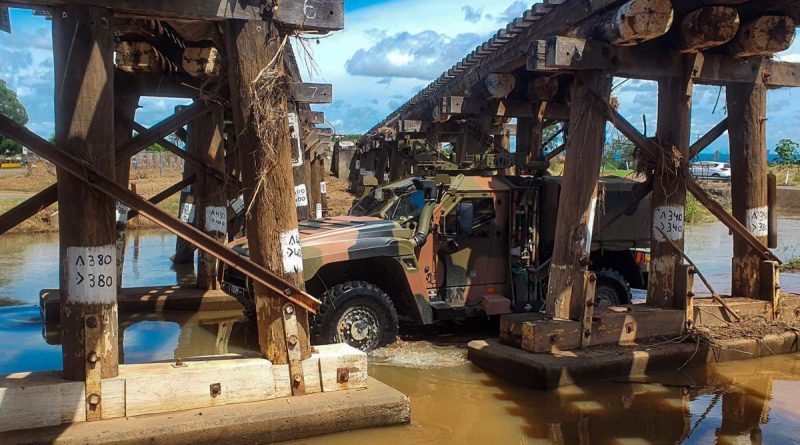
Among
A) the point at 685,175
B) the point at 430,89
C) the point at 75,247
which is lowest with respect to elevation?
the point at 75,247

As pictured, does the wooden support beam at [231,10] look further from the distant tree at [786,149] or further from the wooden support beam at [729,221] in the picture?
the distant tree at [786,149]

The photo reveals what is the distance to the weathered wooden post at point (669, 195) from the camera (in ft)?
24.2

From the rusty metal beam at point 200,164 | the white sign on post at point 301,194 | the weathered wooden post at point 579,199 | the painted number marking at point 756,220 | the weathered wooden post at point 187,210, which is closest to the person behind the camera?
the weathered wooden post at point 579,199

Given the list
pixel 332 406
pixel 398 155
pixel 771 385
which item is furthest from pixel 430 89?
pixel 332 406

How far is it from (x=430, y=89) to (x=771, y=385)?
8.94 meters

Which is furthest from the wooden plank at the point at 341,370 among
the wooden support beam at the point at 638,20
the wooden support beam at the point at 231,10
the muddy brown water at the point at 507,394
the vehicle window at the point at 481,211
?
the wooden support beam at the point at 638,20

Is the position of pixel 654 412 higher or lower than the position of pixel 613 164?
lower

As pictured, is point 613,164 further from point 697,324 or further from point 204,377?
point 204,377

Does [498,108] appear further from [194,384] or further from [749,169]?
[194,384]

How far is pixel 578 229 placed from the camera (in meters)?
6.82

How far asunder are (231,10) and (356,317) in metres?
3.49

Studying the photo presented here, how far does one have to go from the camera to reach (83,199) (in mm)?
4531

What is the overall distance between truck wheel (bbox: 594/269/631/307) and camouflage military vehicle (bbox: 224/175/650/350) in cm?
1

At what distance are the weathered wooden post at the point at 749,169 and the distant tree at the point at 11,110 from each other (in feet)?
174
